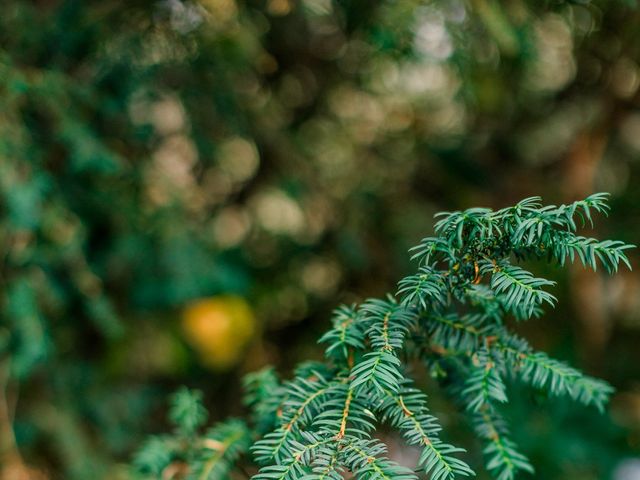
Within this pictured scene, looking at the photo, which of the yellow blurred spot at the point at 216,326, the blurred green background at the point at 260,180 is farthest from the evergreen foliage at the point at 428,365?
the yellow blurred spot at the point at 216,326

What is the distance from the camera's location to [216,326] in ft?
4.46

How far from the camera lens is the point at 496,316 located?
1.97 ft

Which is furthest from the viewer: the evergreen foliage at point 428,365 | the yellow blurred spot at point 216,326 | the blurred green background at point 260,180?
the yellow blurred spot at point 216,326

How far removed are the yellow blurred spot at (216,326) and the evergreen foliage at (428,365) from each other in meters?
0.65

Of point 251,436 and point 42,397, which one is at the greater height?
point 42,397

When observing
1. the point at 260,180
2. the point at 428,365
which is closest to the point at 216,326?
the point at 260,180

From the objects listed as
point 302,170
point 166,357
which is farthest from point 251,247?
point 166,357

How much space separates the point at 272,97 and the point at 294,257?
41 cm

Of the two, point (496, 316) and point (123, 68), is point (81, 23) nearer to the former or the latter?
point (123, 68)

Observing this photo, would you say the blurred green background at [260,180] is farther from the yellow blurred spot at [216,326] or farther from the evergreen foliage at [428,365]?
the evergreen foliage at [428,365]

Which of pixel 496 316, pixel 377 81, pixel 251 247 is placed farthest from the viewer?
pixel 251 247

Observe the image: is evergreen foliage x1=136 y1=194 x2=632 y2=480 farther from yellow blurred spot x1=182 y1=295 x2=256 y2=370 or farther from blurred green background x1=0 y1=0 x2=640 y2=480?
yellow blurred spot x1=182 y1=295 x2=256 y2=370

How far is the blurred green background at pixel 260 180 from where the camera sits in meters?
1.10

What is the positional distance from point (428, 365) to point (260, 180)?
1035mm
